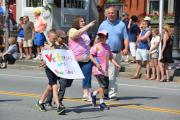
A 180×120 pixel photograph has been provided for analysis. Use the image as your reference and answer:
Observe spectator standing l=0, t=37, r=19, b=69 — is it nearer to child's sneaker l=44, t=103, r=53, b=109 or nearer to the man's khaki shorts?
the man's khaki shorts

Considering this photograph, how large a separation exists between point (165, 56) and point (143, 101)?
5.02 metres

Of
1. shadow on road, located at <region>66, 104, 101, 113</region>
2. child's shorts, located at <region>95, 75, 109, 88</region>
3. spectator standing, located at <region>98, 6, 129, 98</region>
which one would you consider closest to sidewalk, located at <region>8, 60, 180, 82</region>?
spectator standing, located at <region>98, 6, 129, 98</region>

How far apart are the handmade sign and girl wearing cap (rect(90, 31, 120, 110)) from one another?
0.66 m

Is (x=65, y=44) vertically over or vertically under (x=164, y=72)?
over

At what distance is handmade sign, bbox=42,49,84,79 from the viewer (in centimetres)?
1045

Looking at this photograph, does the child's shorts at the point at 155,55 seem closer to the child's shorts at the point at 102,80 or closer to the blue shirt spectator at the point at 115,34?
the blue shirt spectator at the point at 115,34

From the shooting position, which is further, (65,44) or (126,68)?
(126,68)

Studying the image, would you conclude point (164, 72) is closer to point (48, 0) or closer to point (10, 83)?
point (10, 83)

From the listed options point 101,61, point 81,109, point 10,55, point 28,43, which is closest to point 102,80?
point 101,61

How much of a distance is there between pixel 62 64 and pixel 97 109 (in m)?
1.23

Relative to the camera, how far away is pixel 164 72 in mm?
17484

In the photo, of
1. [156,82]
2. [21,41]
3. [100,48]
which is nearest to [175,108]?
[100,48]

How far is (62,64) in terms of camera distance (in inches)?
418

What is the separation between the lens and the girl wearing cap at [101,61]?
11336 millimetres
